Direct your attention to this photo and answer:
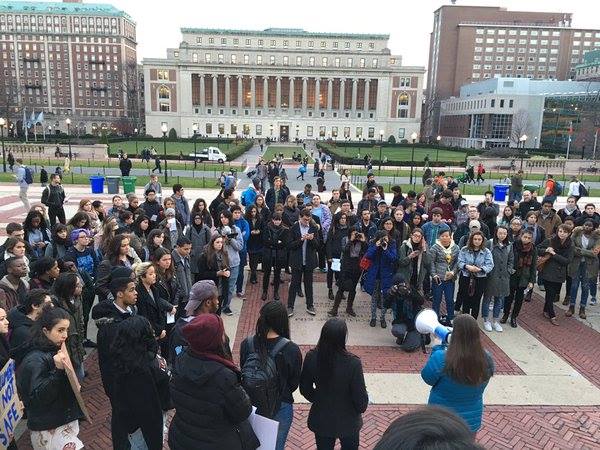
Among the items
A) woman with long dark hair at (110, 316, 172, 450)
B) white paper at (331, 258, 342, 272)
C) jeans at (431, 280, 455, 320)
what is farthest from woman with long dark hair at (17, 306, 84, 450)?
jeans at (431, 280, 455, 320)

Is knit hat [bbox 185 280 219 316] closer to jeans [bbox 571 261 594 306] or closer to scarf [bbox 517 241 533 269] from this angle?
scarf [bbox 517 241 533 269]

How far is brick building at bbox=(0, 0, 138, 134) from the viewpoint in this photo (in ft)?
435

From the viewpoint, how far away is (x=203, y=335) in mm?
3398

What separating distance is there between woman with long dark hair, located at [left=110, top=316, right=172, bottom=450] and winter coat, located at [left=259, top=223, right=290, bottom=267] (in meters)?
5.49

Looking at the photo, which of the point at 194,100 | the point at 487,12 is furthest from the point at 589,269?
the point at 487,12

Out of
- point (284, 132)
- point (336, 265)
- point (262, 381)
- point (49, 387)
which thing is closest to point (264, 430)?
point (262, 381)

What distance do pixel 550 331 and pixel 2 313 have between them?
29.6ft

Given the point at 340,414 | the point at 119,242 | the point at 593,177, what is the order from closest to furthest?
the point at 340,414 < the point at 119,242 < the point at 593,177

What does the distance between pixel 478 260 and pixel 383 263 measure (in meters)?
1.70

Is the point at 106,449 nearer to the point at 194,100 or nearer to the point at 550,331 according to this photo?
the point at 550,331

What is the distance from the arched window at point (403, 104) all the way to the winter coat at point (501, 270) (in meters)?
111

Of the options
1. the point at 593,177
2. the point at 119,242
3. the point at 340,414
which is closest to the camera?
the point at 340,414

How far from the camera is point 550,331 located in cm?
916

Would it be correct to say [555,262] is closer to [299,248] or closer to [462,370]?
[299,248]
